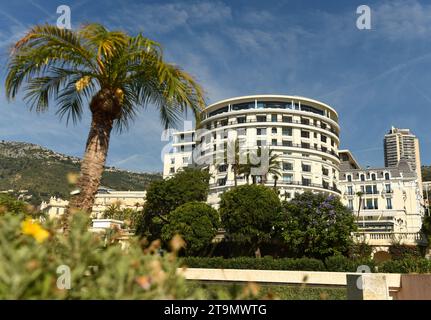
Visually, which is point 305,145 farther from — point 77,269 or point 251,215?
point 77,269

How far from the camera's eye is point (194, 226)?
42156 millimetres

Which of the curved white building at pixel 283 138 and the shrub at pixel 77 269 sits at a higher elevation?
the curved white building at pixel 283 138

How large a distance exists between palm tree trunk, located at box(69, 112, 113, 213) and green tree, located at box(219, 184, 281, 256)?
35.3 meters

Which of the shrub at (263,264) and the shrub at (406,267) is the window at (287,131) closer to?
the shrub at (263,264)

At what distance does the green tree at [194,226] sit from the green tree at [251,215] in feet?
6.07

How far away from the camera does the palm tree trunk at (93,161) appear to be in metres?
7.65

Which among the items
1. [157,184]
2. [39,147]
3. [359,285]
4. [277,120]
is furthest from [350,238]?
[39,147]

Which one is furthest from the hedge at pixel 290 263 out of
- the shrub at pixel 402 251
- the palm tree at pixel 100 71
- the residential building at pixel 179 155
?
the residential building at pixel 179 155

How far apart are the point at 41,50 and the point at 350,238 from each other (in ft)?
121

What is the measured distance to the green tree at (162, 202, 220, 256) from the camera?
41344 mm

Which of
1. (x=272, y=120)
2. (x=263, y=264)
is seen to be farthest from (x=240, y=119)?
(x=263, y=264)

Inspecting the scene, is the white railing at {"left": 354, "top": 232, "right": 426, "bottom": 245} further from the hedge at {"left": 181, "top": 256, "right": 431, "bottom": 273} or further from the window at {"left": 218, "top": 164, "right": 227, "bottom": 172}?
the window at {"left": 218, "top": 164, "right": 227, "bottom": 172}

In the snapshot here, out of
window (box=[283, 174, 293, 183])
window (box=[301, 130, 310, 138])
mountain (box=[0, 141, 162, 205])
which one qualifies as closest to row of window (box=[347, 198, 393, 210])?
window (box=[283, 174, 293, 183])
